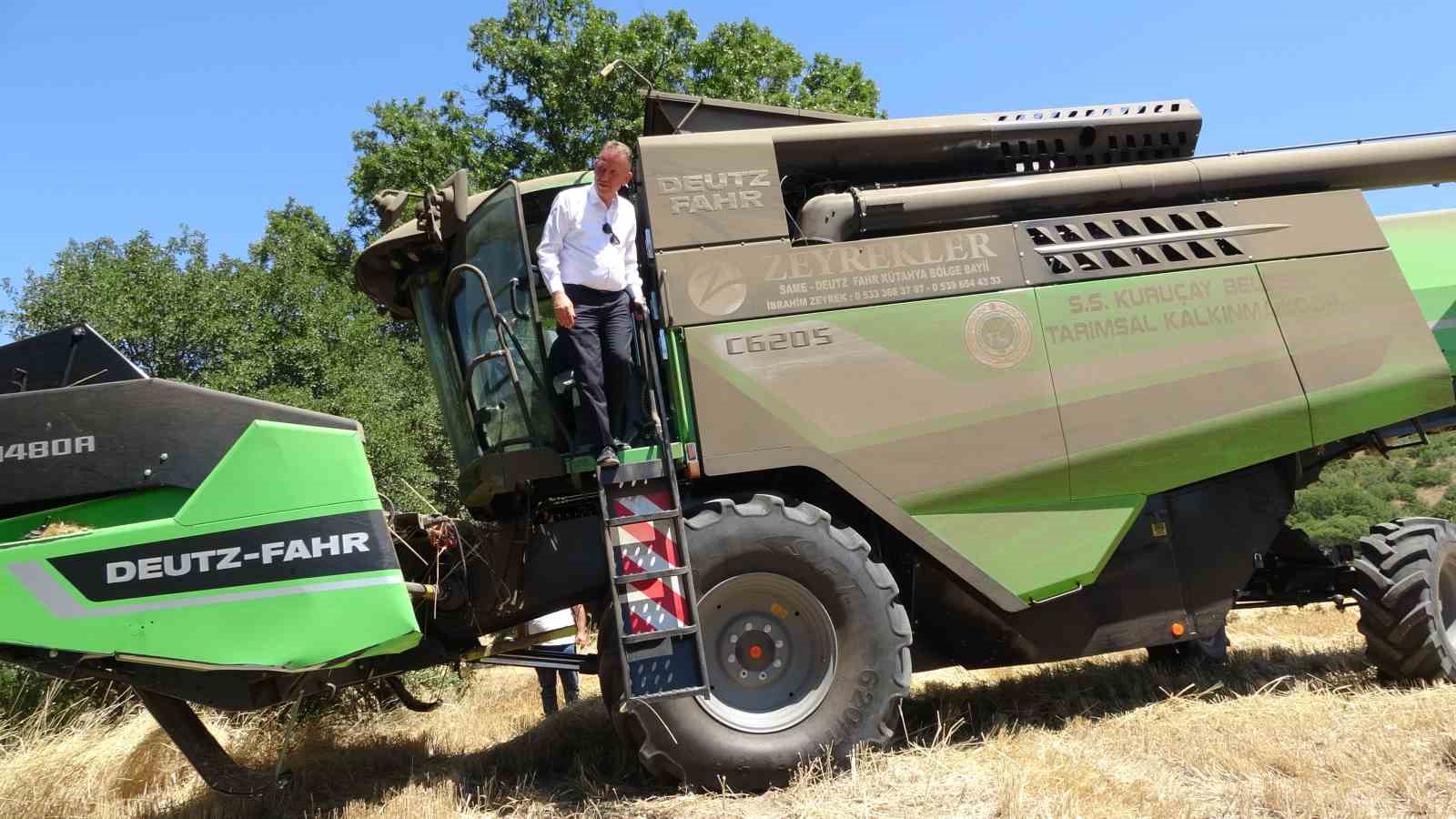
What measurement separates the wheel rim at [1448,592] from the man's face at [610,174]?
5.41 meters

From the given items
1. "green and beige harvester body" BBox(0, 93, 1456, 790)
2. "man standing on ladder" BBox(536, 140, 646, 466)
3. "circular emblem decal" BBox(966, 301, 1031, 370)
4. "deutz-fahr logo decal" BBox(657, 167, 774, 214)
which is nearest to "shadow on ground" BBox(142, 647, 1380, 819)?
"green and beige harvester body" BBox(0, 93, 1456, 790)

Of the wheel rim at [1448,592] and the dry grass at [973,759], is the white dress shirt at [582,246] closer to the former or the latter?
the dry grass at [973,759]

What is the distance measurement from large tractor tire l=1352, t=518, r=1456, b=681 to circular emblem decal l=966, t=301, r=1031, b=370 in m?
2.67

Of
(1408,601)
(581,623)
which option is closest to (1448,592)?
(1408,601)

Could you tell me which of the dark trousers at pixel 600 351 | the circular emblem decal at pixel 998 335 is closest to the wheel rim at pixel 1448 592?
the circular emblem decal at pixel 998 335

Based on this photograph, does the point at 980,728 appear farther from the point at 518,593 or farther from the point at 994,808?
the point at 518,593

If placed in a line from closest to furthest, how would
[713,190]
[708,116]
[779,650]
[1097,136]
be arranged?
1. [779,650]
2. [713,190]
3. [708,116]
4. [1097,136]

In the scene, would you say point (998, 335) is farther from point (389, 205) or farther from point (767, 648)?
point (389, 205)

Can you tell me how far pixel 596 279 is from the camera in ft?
17.3

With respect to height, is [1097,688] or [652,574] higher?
[652,574]

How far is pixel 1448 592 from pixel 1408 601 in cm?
64

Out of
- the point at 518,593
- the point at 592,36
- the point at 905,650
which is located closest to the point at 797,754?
the point at 905,650

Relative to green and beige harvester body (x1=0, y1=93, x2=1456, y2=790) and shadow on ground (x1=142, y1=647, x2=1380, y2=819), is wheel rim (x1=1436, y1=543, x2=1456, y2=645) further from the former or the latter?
shadow on ground (x1=142, y1=647, x2=1380, y2=819)

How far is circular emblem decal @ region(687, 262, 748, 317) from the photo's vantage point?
549cm
